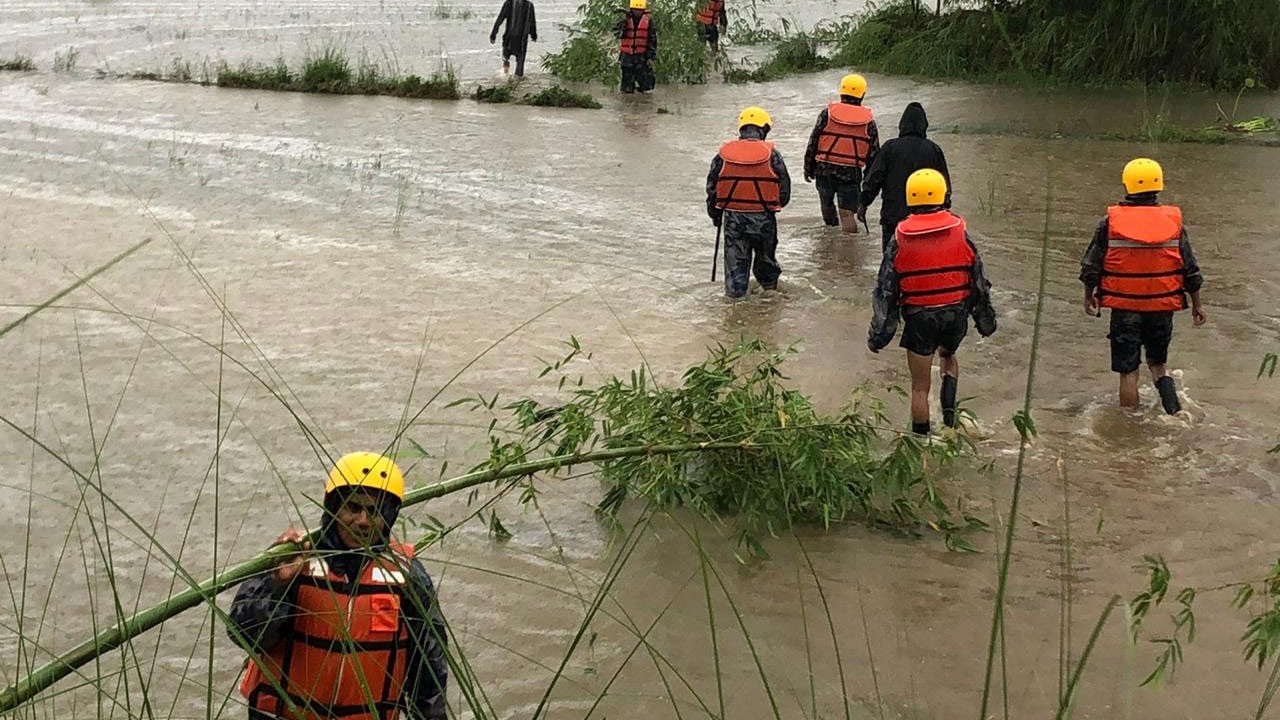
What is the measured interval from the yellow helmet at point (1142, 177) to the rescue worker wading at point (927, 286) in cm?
106

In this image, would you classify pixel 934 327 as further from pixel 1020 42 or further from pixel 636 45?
pixel 636 45

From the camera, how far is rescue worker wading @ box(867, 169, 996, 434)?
7.99m

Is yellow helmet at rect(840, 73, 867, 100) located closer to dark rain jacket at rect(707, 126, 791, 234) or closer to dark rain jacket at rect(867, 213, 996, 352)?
dark rain jacket at rect(707, 126, 791, 234)

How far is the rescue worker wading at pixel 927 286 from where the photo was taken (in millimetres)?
7988

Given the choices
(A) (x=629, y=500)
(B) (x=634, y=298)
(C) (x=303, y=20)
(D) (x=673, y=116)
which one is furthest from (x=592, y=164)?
(C) (x=303, y=20)

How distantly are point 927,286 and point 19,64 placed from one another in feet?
65.8

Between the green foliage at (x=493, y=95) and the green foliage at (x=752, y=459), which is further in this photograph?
the green foliage at (x=493, y=95)

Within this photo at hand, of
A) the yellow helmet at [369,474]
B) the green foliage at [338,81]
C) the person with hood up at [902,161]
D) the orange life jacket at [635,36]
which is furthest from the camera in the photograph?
the orange life jacket at [635,36]

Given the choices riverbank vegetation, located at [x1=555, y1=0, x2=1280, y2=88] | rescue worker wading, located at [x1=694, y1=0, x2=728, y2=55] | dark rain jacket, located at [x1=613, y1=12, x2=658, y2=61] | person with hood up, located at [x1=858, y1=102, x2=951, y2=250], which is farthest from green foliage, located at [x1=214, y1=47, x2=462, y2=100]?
person with hood up, located at [x1=858, y1=102, x2=951, y2=250]

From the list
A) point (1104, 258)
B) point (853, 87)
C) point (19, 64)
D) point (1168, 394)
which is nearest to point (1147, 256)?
point (1104, 258)

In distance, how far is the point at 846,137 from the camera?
1245cm

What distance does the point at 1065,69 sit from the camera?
802 inches

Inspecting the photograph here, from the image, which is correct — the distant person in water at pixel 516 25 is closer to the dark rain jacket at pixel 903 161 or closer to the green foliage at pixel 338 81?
the green foliage at pixel 338 81

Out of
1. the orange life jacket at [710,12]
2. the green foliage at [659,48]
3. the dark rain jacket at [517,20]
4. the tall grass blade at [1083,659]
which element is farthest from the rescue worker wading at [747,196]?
the orange life jacket at [710,12]
